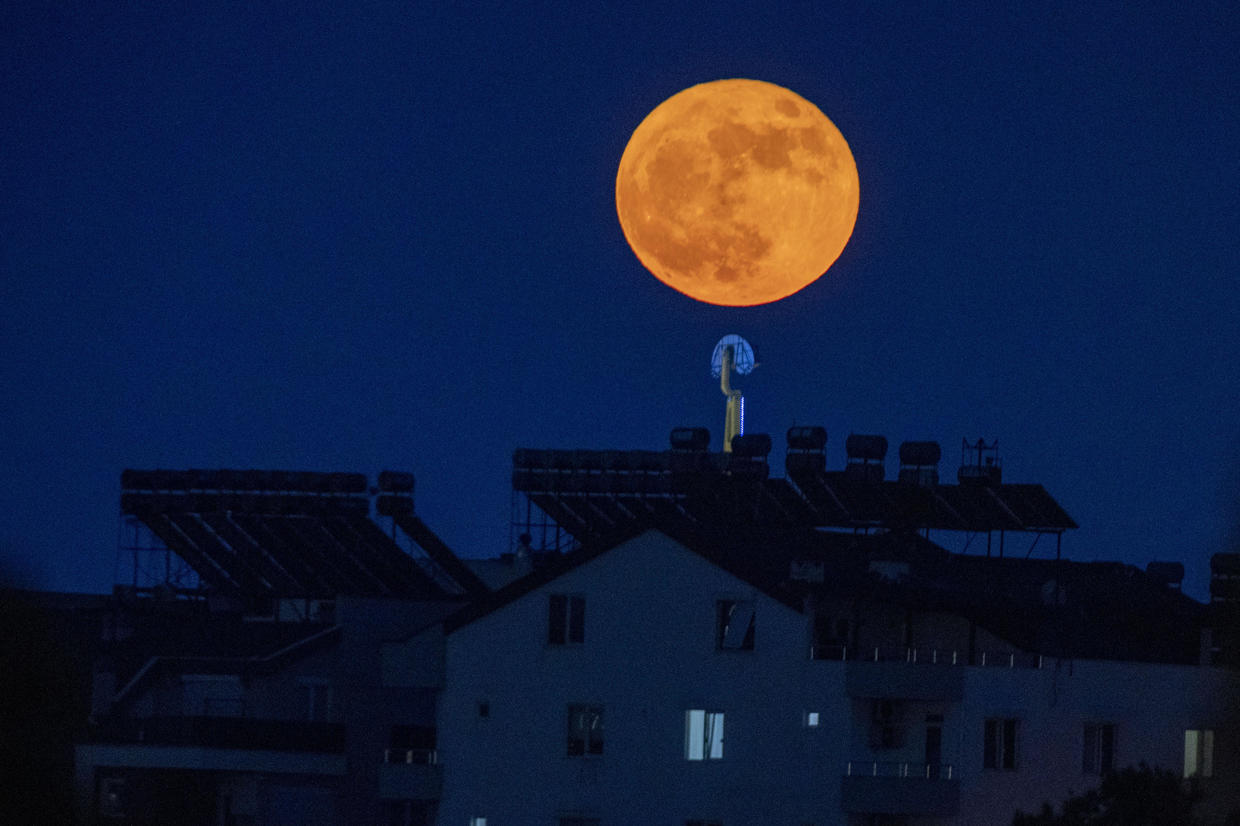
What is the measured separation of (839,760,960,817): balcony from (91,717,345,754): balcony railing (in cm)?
1943

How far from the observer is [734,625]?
64.2 meters

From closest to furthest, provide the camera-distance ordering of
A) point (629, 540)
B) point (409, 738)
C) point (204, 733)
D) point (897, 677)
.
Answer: point (897, 677) → point (629, 540) → point (204, 733) → point (409, 738)

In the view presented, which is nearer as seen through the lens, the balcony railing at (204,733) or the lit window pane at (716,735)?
the lit window pane at (716,735)

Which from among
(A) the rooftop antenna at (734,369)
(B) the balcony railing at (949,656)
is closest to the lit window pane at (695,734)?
(B) the balcony railing at (949,656)

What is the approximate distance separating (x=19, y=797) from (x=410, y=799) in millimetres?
42724

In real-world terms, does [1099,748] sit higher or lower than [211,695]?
lower

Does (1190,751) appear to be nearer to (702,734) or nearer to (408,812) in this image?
(702,734)

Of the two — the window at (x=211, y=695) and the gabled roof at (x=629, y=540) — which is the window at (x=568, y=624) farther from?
the window at (x=211, y=695)

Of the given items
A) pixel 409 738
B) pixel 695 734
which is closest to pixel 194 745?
pixel 409 738

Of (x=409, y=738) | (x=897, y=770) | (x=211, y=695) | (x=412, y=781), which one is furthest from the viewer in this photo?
(x=211, y=695)

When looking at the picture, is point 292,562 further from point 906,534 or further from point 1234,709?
point 1234,709

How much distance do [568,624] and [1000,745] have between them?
13143mm

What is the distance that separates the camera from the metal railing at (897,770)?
62188mm

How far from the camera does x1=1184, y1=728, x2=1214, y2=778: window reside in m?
68.1
